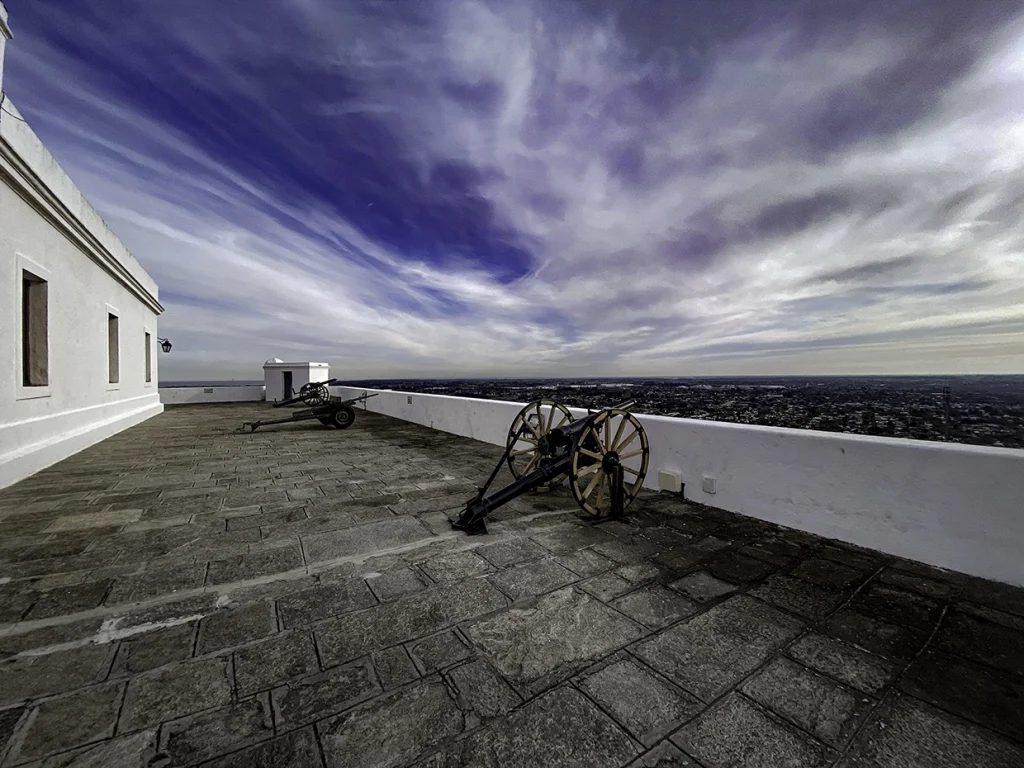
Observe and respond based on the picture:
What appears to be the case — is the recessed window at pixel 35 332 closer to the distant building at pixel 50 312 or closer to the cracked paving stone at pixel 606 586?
the distant building at pixel 50 312

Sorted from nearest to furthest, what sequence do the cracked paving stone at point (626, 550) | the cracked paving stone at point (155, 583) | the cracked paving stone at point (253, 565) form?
the cracked paving stone at point (155, 583)
the cracked paving stone at point (253, 565)
the cracked paving stone at point (626, 550)

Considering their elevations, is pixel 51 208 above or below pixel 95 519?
above

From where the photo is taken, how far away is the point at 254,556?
10.2 ft

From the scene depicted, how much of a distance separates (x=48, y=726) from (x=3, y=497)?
482 cm

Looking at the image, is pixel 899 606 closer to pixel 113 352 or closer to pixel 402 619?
pixel 402 619

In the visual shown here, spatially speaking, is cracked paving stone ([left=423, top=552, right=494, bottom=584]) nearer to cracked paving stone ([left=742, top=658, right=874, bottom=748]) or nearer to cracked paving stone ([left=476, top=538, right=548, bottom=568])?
cracked paving stone ([left=476, top=538, right=548, bottom=568])

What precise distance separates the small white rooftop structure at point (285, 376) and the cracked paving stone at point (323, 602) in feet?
69.7

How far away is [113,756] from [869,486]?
178 inches

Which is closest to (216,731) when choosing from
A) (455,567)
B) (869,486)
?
(455,567)

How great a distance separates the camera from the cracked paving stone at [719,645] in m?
1.86

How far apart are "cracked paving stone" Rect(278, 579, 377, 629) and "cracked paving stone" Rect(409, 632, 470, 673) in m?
0.54

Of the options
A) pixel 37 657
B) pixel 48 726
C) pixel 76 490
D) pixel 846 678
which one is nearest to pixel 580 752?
pixel 846 678

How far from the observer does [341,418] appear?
11016mm

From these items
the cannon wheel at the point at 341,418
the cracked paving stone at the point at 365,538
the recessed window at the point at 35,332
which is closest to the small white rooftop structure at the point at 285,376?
the cannon wheel at the point at 341,418
